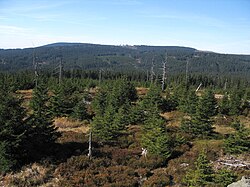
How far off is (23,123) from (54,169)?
3291mm

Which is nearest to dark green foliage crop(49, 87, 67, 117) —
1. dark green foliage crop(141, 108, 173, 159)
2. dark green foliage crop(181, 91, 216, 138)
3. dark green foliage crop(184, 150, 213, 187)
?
dark green foliage crop(181, 91, 216, 138)

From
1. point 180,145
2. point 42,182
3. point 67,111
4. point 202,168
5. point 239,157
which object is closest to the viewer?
point 202,168

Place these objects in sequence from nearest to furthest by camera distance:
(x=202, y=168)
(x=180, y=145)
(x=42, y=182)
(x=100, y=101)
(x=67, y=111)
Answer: (x=202, y=168) < (x=42, y=182) < (x=180, y=145) < (x=67, y=111) < (x=100, y=101)

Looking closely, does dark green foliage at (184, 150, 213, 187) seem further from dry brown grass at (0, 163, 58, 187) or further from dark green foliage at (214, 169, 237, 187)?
dry brown grass at (0, 163, 58, 187)

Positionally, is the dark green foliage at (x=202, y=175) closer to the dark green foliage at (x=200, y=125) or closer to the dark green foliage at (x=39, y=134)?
the dark green foliage at (x=39, y=134)

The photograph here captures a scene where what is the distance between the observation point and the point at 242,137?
22906mm

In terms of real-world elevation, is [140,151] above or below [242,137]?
below

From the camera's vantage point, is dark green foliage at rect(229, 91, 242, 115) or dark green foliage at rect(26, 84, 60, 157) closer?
dark green foliage at rect(26, 84, 60, 157)

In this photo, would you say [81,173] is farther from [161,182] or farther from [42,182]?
[161,182]

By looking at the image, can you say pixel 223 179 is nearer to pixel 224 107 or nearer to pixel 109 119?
pixel 109 119

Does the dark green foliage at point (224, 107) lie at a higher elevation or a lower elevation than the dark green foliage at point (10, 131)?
lower

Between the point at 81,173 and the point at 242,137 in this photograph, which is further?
the point at 242,137

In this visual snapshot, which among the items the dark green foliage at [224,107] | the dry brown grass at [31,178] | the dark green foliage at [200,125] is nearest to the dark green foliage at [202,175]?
the dry brown grass at [31,178]

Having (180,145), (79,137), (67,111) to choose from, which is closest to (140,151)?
(180,145)
